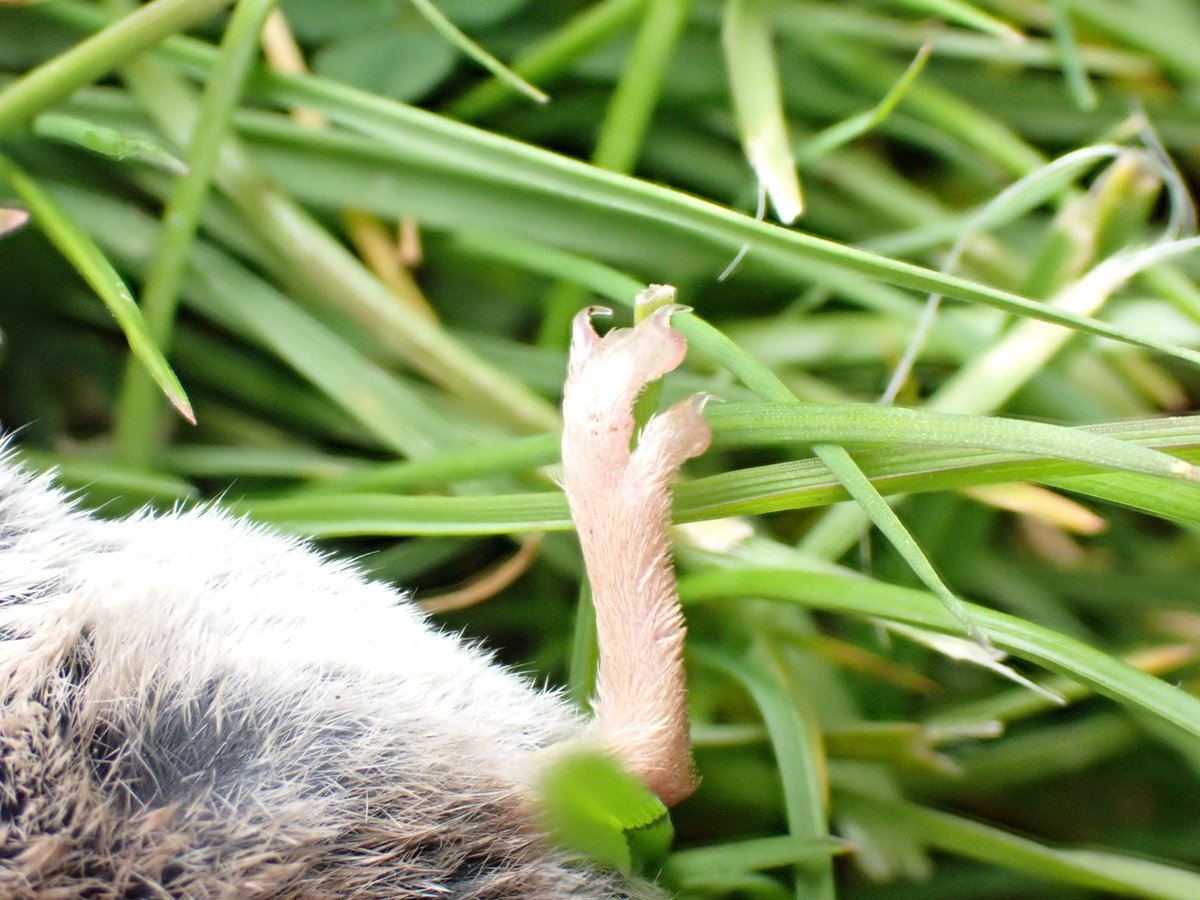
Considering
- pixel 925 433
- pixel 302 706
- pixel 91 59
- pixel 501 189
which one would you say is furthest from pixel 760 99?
pixel 302 706

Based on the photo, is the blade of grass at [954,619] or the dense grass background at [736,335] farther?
the dense grass background at [736,335]

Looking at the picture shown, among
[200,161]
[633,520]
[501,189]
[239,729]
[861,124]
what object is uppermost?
[861,124]

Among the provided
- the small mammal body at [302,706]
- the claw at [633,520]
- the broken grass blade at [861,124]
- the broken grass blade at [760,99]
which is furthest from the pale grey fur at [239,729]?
the broken grass blade at [861,124]

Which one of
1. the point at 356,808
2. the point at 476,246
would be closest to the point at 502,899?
the point at 356,808

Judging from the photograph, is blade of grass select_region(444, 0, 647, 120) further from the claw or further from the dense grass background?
the claw

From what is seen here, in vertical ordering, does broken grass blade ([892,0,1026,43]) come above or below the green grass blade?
above

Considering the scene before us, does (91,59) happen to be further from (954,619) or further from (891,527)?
(954,619)

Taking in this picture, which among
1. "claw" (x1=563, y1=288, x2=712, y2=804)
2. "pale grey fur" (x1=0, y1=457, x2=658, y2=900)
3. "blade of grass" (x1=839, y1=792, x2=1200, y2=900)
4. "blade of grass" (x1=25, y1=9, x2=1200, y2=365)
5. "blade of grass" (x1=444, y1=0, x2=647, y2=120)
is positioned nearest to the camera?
"pale grey fur" (x1=0, y1=457, x2=658, y2=900)

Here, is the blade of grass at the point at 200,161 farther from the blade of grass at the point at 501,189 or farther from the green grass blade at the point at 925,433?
the green grass blade at the point at 925,433

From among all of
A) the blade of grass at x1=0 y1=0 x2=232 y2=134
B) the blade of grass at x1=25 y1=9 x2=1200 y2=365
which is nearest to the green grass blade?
the blade of grass at x1=25 y1=9 x2=1200 y2=365
